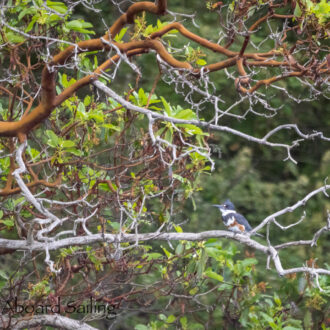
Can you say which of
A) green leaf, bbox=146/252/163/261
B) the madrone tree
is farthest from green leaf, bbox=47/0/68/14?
green leaf, bbox=146/252/163/261

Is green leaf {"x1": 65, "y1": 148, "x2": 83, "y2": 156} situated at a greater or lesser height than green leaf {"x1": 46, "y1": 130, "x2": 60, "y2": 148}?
lesser

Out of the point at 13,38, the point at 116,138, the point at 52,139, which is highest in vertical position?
the point at 13,38

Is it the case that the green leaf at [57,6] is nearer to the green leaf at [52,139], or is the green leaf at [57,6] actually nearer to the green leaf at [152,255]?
the green leaf at [52,139]

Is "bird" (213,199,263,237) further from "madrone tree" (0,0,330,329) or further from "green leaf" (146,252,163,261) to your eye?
"green leaf" (146,252,163,261)

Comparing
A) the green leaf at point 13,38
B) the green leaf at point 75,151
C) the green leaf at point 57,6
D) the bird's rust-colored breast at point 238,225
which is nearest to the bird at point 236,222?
the bird's rust-colored breast at point 238,225

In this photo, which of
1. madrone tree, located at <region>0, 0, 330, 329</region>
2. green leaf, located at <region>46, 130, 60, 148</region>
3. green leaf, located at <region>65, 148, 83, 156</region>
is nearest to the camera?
madrone tree, located at <region>0, 0, 330, 329</region>

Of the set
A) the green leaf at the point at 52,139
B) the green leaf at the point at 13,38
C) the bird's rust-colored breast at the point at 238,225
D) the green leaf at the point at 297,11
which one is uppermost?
the green leaf at the point at 297,11

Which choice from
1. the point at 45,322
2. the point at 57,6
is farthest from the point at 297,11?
the point at 45,322

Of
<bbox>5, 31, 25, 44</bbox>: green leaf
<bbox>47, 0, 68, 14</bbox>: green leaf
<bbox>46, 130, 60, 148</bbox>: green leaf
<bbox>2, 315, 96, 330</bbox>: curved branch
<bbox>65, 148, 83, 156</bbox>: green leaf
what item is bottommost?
<bbox>2, 315, 96, 330</bbox>: curved branch

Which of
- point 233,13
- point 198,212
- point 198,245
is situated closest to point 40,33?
point 233,13

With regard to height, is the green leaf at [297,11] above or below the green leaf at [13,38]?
above

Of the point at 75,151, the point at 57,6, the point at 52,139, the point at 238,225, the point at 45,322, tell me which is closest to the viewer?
the point at 57,6

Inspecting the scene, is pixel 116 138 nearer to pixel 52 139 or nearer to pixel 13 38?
pixel 52 139

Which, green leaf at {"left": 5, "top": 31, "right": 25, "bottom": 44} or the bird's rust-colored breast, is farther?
the bird's rust-colored breast
